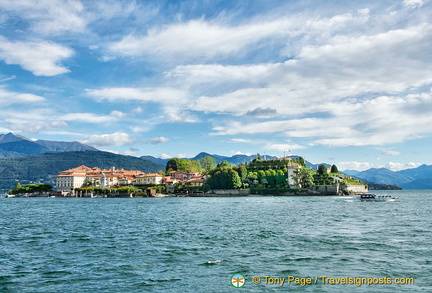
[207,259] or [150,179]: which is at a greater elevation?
[150,179]

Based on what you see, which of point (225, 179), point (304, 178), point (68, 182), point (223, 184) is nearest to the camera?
point (225, 179)

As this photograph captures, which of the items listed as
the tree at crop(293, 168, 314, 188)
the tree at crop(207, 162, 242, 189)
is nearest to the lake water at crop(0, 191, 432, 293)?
the tree at crop(207, 162, 242, 189)

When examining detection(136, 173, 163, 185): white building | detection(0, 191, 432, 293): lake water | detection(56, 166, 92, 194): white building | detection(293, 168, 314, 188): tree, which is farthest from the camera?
detection(56, 166, 92, 194): white building

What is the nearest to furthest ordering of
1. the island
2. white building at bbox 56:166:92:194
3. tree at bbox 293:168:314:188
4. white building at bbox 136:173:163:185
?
the island, tree at bbox 293:168:314:188, white building at bbox 136:173:163:185, white building at bbox 56:166:92:194

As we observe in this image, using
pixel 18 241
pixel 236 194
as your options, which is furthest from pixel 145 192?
pixel 18 241

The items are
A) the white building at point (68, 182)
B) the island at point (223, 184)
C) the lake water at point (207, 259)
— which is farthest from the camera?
the white building at point (68, 182)

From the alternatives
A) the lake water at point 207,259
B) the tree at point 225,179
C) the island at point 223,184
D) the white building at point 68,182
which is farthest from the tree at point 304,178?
the lake water at point 207,259

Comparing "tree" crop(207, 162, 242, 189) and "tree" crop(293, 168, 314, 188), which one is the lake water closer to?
"tree" crop(207, 162, 242, 189)

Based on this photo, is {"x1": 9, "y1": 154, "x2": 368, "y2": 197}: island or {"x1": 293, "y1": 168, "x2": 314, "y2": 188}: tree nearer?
{"x1": 9, "y1": 154, "x2": 368, "y2": 197}: island

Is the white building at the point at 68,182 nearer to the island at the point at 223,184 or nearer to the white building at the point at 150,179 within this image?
the island at the point at 223,184

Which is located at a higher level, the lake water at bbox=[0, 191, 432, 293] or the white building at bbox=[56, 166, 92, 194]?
the white building at bbox=[56, 166, 92, 194]

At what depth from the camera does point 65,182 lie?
639ft

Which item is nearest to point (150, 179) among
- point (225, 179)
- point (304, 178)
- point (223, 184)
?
point (223, 184)

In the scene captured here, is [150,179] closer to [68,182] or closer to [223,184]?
[223,184]
